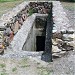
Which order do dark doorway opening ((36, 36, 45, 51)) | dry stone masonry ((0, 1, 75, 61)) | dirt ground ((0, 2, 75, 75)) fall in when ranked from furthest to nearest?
dark doorway opening ((36, 36, 45, 51)) < dry stone masonry ((0, 1, 75, 61)) < dirt ground ((0, 2, 75, 75))

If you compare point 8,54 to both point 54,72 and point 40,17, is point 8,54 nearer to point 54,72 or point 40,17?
point 54,72

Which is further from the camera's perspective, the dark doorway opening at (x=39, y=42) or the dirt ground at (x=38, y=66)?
the dark doorway opening at (x=39, y=42)

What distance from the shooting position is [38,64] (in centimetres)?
653

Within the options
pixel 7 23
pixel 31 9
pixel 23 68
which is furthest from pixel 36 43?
pixel 23 68

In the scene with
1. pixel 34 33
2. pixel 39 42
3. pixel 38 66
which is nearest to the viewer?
pixel 38 66

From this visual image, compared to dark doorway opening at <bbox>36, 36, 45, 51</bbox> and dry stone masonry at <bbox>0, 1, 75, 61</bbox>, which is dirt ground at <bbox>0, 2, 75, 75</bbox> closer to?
dry stone masonry at <bbox>0, 1, 75, 61</bbox>

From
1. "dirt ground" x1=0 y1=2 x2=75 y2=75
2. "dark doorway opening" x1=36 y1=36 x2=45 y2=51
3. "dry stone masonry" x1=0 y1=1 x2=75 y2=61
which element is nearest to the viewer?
"dirt ground" x1=0 y1=2 x2=75 y2=75

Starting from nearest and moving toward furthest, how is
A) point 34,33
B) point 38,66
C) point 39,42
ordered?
1. point 38,66
2. point 34,33
3. point 39,42

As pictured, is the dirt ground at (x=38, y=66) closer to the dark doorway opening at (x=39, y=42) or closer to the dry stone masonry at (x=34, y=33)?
the dry stone masonry at (x=34, y=33)

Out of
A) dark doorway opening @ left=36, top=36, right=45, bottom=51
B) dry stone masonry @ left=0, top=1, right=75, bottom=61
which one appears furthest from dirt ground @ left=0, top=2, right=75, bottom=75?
dark doorway opening @ left=36, top=36, right=45, bottom=51

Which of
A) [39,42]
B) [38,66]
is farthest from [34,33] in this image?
[38,66]

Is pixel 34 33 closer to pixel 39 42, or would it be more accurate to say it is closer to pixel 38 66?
pixel 39 42

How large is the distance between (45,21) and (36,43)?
116cm

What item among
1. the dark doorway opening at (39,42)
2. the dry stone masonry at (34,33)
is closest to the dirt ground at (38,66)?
the dry stone masonry at (34,33)
